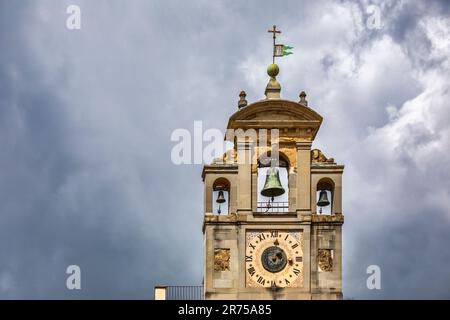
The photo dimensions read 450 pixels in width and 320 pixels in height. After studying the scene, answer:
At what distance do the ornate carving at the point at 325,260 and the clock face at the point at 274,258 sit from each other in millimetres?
896

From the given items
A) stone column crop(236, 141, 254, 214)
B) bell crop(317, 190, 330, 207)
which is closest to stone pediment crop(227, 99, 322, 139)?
stone column crop(236, 141, 254, 214)

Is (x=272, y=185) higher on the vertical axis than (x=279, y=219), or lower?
higher

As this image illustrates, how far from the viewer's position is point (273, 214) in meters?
102

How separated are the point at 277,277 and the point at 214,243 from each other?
3356 mm

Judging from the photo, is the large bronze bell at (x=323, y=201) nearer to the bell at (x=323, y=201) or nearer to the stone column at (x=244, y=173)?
the bell at (x=323, y=201)

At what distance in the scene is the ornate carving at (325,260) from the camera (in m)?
101

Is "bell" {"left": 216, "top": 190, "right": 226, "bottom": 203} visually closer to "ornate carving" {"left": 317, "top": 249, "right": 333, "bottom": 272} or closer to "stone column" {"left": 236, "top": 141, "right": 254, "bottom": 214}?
"stone column" {"left": 236, "top": 141, "right": 254, "bottom": 214}

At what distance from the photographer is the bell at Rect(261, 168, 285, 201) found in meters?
103

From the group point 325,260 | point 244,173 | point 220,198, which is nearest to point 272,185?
point 244,173

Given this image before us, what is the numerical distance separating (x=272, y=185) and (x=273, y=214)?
1.52 meters

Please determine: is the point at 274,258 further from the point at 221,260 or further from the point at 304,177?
the point at 304,177

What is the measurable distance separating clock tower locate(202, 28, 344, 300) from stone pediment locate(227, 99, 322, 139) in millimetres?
47

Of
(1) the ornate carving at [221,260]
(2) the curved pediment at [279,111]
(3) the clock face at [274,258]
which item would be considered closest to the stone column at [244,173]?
(2) the curved pediment at [279,111]
